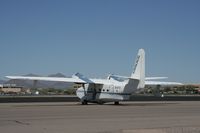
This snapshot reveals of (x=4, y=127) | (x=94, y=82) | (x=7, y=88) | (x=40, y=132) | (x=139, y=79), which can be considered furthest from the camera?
(x=7, y=88)

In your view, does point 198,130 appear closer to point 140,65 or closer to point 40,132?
point 40,132

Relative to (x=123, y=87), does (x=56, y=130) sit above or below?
below

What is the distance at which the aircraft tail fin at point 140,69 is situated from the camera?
4425 centimetres

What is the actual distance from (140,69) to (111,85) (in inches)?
174

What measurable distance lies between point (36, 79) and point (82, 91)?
6586mm

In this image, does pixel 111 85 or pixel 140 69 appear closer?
pixel 140 69

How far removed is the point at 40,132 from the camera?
17.8m

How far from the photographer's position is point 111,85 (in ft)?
154

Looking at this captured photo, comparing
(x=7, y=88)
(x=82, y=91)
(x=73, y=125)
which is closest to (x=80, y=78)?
(x=82, y=91)

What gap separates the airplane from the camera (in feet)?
146

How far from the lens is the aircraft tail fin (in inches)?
1742

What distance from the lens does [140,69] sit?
1743 inches

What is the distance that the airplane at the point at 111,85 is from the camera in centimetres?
4456

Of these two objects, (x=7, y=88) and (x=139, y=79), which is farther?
(x=7, y=88)
